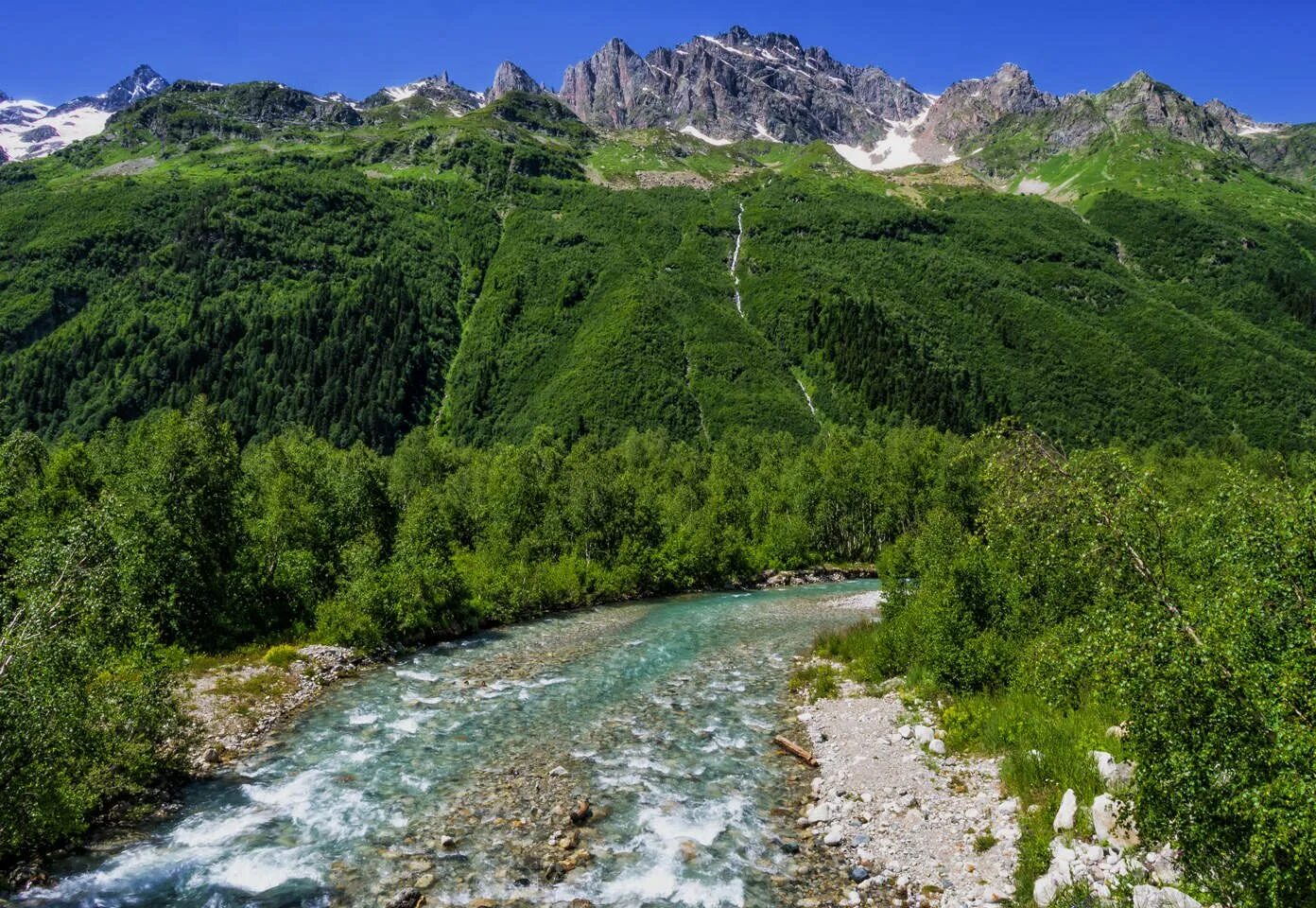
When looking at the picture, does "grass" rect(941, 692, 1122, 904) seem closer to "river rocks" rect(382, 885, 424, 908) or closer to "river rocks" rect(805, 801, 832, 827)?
"river rocks" rect(805, 801, 832, 827)

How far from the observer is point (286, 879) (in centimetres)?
1638

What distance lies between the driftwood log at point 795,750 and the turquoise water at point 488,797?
59cm

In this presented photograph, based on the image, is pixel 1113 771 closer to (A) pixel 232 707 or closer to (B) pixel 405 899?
(B) pixel 405 899

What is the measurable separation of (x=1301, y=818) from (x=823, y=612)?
4634cm

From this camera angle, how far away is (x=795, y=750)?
23766 millimetres

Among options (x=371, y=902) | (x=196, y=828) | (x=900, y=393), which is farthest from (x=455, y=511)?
(x=900, y=393)

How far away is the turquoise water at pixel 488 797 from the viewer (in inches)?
632

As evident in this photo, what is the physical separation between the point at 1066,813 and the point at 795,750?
10.0 m

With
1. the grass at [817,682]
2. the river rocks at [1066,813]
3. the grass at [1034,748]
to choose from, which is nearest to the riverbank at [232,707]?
the grass at [817,682]

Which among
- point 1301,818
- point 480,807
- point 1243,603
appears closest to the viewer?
point 1301,818

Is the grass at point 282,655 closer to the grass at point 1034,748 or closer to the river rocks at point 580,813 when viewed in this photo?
the river rocks at point 580,813

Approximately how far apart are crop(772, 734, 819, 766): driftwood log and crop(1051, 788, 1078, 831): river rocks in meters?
8.64

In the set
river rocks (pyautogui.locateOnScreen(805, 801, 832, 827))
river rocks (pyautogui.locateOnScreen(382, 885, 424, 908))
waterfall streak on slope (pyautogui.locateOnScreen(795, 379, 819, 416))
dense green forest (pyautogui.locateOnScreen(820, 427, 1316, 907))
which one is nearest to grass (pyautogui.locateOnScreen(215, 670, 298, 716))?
river rocks (pyautogui.locateOnScreen(382, 885, 424, 908))

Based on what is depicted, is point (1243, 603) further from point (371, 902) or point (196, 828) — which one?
point (196, 828)
